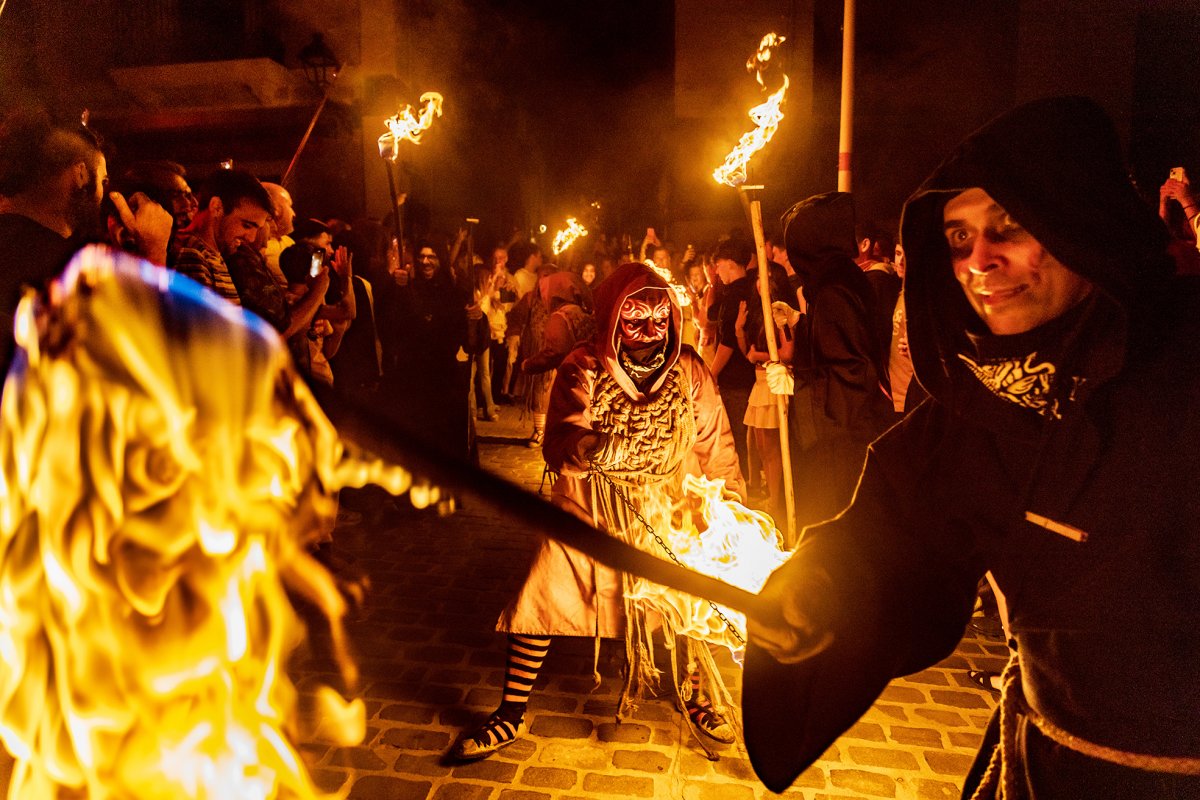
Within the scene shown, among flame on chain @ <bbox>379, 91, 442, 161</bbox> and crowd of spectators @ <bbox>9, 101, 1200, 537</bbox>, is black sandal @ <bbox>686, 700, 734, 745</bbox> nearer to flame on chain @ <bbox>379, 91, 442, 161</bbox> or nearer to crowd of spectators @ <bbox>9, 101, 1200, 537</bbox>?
crowd of spectators @ <bbox>9, 101, 1200, 537</bbox>

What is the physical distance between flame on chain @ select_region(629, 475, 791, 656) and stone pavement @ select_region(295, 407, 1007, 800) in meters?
0.70

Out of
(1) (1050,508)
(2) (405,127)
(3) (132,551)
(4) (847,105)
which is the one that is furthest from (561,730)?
(2) (405,127)

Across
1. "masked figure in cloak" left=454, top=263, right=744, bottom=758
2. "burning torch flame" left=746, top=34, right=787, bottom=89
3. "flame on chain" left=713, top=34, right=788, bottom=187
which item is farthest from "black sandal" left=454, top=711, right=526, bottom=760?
"burning torch flame" left=746, top=34, right=787, bottom=89

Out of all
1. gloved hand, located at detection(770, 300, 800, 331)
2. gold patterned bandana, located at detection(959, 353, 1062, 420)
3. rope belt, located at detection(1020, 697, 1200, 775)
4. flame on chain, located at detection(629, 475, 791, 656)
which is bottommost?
flame on chain, located at detection(629, 475, 791, 656)

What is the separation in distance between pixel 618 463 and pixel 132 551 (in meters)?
2.18

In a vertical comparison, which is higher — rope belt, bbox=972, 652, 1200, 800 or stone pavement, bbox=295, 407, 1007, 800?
rope belt, bbox=972, 652, 1200, 800

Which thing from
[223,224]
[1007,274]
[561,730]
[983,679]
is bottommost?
[983,679]

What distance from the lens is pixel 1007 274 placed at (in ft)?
5.78

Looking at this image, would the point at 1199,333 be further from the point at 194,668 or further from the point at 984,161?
the point at 194,668

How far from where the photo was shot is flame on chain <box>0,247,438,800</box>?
241 centimetres

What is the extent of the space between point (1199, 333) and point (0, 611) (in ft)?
11.4

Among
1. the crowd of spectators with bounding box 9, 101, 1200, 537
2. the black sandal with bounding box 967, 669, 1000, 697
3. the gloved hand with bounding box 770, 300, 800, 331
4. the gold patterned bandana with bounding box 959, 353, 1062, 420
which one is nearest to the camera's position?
the gold patterned bandana with bounding box 959, 353, 1062, 420

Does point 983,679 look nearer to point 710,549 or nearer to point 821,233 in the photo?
Answer: point 710,549

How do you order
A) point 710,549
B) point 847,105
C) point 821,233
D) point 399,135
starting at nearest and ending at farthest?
point 710,549, point 821,233, point 847,105, point 399,135
